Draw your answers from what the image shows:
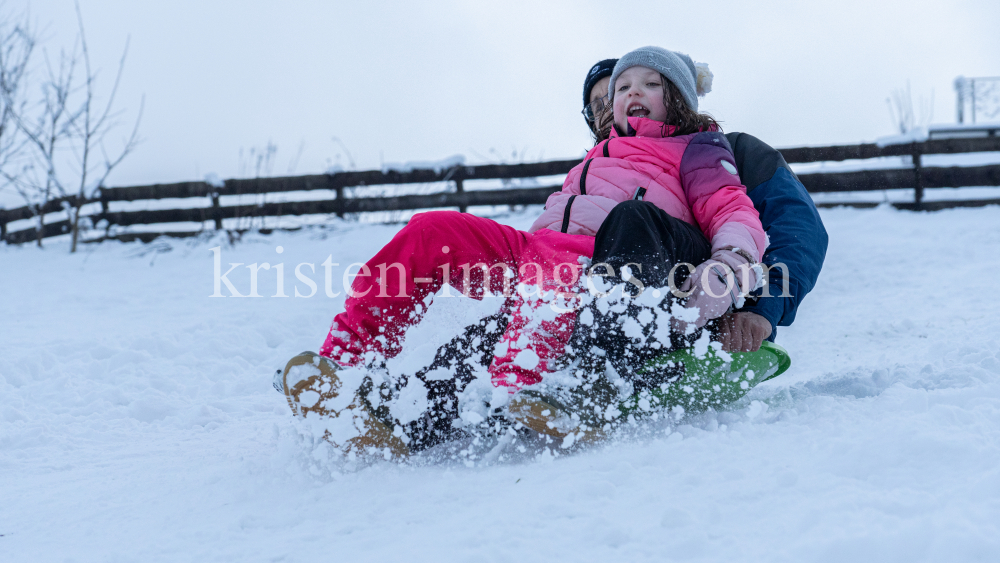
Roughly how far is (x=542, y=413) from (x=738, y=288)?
56 cm

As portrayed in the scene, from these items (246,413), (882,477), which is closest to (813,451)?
(882,477)

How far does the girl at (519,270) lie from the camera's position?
1.41m

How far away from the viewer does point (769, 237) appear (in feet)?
6.14

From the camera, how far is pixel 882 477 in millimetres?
1068

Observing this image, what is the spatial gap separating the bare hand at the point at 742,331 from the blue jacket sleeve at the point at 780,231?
0.05 metres

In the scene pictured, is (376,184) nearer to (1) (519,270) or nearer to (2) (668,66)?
(2) (668,66)

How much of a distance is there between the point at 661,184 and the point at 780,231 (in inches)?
14.8

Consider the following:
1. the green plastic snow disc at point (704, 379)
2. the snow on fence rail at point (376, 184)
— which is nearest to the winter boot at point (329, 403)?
the green plastic snow disc at point (704, 379)

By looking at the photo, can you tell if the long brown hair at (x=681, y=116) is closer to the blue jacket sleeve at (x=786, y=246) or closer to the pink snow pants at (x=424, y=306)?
the blue jacket sleeve at (x=786, y=246)

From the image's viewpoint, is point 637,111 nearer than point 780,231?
No

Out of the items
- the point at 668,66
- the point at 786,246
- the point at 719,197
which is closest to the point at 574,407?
the point at 719,197

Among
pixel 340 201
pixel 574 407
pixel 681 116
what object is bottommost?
pixel 574 407

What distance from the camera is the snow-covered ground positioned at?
0.96 meters

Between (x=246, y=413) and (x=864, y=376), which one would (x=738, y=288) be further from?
(x=246, y=413)
